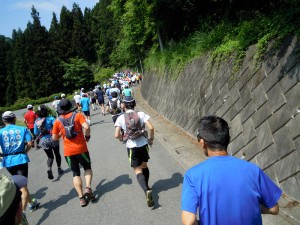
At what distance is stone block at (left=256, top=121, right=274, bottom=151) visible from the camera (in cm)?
480

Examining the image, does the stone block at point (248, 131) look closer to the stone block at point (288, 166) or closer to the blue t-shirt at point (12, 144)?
the stone block at point (288, 166)

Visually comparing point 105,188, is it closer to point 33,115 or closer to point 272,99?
point 272,99

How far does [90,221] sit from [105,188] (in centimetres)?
140

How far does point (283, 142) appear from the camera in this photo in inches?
174

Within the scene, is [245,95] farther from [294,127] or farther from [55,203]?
[55,203]

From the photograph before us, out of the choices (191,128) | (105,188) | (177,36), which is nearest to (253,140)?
(105,188)

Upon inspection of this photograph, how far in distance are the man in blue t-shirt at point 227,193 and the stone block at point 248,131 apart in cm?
345

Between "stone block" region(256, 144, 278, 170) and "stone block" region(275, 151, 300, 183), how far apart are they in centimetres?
16

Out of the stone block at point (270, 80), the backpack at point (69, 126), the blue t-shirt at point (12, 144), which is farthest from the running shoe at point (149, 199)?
the stone block at point (270, 80)

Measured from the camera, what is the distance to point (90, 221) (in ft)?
15.4

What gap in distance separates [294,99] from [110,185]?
4.19m

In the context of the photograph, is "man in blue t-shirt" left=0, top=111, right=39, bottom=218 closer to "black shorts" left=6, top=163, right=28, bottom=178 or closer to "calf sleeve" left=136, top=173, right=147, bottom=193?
"black shorts" left=6, top=163, right=28, bottom=178

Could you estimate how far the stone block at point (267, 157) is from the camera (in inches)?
181

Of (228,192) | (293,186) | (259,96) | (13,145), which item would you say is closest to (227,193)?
(228,192)
